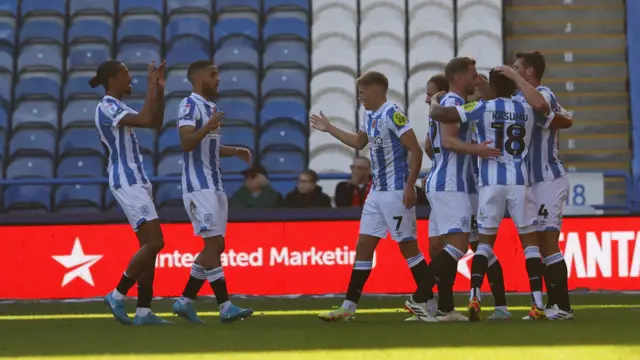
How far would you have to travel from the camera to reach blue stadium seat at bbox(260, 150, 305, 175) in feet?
48.3

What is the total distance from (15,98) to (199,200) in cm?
879

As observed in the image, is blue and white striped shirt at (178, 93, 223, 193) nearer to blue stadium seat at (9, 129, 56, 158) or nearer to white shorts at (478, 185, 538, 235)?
white shorts at (478, 185, 538, 235)

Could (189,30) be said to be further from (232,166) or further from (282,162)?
(282,162)

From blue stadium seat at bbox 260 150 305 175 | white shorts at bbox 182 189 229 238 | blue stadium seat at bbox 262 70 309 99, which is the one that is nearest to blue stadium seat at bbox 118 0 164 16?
blue stadium seat at bbox 262 70 309 99

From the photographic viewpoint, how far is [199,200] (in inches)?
316

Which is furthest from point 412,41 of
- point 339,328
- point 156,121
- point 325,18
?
point 339,328

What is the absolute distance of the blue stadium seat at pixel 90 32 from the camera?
660 inches

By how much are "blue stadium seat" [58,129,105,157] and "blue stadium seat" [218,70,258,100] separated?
1764 mm

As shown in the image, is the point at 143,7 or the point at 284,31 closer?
the point at 284,31

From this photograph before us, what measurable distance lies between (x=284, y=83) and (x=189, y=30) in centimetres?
172

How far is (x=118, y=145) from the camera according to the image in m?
8.06

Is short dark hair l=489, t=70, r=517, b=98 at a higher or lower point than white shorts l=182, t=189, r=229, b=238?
higher

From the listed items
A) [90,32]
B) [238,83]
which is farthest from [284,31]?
[90,32]

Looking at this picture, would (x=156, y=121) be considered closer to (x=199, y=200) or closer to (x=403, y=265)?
(x=199, y=200)
